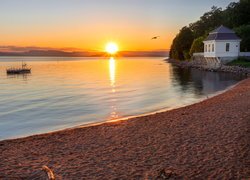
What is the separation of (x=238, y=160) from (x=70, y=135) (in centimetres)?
732

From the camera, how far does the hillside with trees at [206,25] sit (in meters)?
77.7

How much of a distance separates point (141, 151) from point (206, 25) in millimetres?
97871

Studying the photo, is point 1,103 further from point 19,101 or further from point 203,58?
point 203,58

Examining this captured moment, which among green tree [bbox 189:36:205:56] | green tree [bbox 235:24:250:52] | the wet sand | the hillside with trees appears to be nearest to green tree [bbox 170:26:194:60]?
the hillside with trees

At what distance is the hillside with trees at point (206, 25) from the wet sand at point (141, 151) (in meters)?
58.2

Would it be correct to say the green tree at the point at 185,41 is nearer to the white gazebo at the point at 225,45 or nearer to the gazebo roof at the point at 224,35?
the gazebo roof at the point at 224,35

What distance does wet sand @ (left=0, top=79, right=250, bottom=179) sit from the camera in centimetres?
838

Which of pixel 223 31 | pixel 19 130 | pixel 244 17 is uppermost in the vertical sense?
pixel 244 17

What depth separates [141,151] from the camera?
10.3m

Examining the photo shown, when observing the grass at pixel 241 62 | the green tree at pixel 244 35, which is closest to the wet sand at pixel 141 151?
the grass at pixel 241 62

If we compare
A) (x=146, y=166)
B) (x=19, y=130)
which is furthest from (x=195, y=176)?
(x=19, y=130)

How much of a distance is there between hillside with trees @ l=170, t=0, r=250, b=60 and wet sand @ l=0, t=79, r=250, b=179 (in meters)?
58.2

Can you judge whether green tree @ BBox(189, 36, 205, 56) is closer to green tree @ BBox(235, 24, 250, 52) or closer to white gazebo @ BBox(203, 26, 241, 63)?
green tree @ BBox(235, 24, 250, 52)

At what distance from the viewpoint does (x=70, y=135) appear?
1355 centimetres
